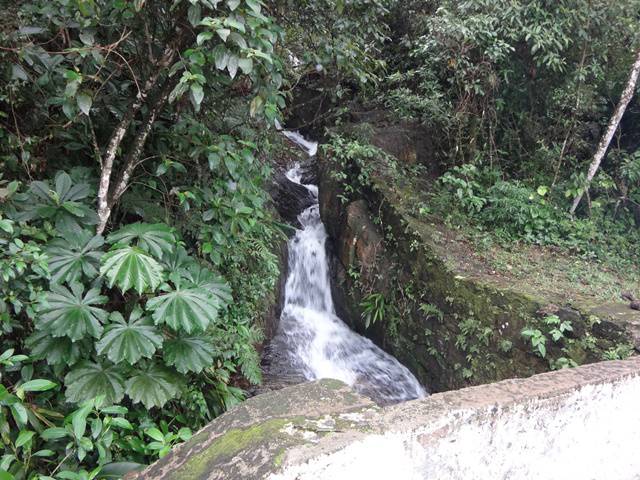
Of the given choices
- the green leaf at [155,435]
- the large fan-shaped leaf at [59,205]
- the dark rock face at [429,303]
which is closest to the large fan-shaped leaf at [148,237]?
the large fan-shaped leaf at [59,205]

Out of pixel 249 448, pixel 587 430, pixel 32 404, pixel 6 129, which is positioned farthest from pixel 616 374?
pixel 6 129

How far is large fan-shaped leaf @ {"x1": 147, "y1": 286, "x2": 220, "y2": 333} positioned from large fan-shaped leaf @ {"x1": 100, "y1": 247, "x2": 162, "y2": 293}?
0.23m

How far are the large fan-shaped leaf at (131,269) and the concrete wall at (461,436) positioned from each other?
1.09 metres

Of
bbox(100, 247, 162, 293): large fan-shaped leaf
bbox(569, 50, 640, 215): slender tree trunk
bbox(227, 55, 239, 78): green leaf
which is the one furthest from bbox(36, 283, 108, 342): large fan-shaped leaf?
bbox(569, 50, 640, 215): slender tree trunk

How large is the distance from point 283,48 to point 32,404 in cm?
371

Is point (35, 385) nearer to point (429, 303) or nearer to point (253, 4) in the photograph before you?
point (253, 4)

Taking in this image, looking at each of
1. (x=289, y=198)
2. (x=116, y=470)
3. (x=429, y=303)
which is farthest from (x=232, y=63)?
(x=289, y=198)

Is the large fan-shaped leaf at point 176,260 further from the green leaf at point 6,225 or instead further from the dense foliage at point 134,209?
the green leaf at point 6,225

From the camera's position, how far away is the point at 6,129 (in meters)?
3.04

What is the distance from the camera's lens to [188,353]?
297 cm

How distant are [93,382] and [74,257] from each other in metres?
0.83

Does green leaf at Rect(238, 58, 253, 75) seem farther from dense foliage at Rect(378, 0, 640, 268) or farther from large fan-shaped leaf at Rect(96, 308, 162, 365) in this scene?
dense foliage at Rect(378, 0, 640, 268)

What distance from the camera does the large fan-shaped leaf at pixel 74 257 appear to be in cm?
269

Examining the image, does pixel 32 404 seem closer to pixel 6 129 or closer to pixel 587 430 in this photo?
pixel 6 129
